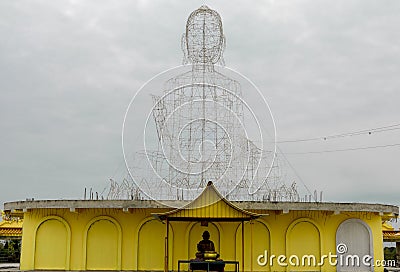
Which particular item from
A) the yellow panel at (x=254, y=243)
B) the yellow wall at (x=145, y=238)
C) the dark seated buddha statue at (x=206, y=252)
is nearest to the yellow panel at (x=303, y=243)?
the yellow wall at (x=145, y=238)

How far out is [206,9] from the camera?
2873cm

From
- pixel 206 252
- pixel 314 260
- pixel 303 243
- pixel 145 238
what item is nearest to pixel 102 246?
pixel 145 238

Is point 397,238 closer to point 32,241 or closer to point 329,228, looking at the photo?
point 329,228

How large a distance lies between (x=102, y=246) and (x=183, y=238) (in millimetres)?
3909

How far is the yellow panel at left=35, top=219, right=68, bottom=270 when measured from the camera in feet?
84.7

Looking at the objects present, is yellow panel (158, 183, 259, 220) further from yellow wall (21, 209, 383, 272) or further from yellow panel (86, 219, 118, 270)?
yellow panel (86, 219, 118, 270)

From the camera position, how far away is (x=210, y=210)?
21.1 meters

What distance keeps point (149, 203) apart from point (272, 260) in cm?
662

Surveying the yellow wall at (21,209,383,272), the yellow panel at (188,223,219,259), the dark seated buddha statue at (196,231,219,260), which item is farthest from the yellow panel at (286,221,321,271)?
the dark seated buddha statue at (196,231,219,260)

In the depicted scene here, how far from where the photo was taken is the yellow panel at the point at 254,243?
25.7 m

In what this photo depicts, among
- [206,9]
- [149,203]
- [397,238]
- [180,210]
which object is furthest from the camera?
[397,238]

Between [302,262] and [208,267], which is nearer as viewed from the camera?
[208,267]

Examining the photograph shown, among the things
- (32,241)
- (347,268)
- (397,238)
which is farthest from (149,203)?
(397,238)

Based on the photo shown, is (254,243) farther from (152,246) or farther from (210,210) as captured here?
(210,210)
